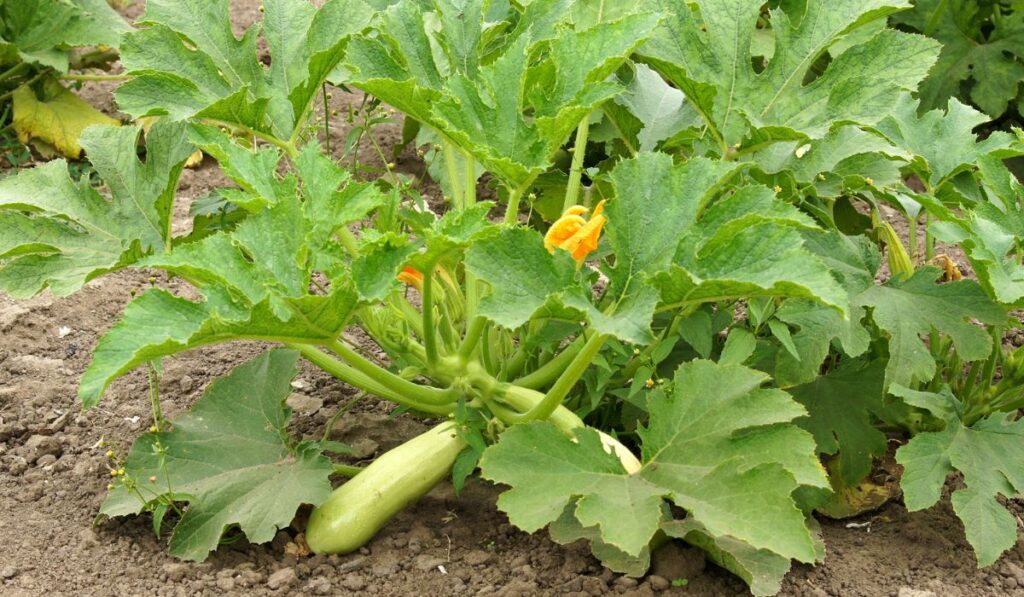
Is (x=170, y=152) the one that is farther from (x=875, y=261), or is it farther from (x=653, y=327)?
(x=875, y=261)

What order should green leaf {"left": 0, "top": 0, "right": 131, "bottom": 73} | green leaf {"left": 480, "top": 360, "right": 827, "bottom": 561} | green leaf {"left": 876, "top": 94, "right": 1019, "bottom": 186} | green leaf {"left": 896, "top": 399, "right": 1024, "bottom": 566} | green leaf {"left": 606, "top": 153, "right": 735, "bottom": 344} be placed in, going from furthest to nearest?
green leaf {"left": 0, "top": 0, "right": 131, "bottom": 73} → green leaf {"left": 876, "top": 94, "right": 1019, "bottom": 186} → green leaf {"left": 896, "top": 399, "right": 1024, "bottom": 566} → green leaf {"left": 606, "top": 153, "right": 735, "bottom": 344} → green leaf {"left": 480, "top": 360, "right": 827, "bottom": 561}

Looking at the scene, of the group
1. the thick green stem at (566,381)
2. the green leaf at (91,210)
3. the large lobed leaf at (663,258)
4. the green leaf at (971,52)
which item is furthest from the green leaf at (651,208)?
Answer: the green leaf at (971,52)

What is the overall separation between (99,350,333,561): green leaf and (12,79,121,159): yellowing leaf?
214 cm

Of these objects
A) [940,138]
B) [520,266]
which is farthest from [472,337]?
[940,138]

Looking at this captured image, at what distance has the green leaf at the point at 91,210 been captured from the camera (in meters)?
2.78

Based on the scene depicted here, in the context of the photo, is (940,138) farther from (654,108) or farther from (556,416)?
(556,416)

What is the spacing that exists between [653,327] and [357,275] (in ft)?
3.05

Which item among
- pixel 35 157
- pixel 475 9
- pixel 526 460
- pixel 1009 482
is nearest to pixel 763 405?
pixel 526 460

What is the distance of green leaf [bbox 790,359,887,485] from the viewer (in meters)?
2.92

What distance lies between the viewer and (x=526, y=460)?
2.42 metres

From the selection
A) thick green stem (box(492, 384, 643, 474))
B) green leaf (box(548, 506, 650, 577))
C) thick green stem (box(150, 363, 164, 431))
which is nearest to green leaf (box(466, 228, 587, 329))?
thick green stem (box(492, 384, 643, 474))

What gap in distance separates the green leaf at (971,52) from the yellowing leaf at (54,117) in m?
3.23

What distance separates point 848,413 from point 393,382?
3.62 ft

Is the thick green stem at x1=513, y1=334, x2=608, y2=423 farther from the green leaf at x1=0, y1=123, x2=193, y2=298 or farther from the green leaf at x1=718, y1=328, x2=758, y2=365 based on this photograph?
the green leaf at x1=0, y1=123, x2=193, y2=298
